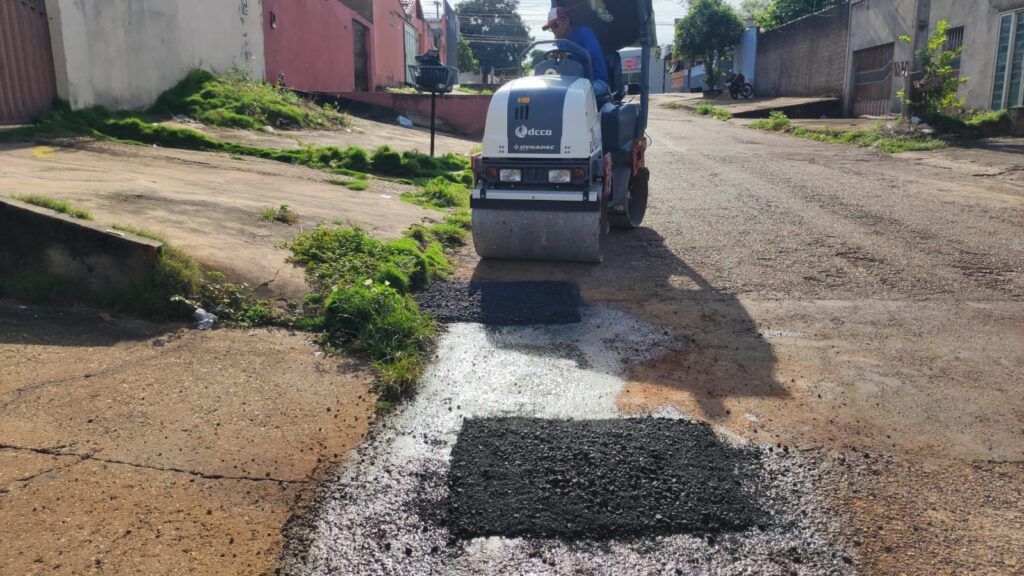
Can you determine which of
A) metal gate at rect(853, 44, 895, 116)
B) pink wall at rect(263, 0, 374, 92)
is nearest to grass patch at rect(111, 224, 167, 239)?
pink wall at rect(263, 0, 374, 92)

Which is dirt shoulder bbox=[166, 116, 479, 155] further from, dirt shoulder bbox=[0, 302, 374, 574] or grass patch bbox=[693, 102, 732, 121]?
grass patch bbox=[693, 102, 732, 121]

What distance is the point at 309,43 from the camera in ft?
64.5

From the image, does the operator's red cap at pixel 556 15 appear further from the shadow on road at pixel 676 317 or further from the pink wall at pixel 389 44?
the pink wall at pixel 389 44

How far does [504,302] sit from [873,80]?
2348cm

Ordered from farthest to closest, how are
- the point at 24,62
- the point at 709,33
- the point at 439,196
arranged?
1. the point at 709,33
2. the point at 439,196
3. the point at 24,62

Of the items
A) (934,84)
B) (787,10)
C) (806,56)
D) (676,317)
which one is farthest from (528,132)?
(787,10)

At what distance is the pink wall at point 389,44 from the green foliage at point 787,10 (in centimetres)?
1890

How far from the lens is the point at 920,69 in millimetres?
17266

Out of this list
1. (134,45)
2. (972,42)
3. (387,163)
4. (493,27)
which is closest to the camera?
(387,163)

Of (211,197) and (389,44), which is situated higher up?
(389,44)

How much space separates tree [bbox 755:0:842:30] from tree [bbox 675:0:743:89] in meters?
2.06

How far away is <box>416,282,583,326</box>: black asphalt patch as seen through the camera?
18.2 ft

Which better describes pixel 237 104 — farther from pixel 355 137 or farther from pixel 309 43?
pixel 309 43

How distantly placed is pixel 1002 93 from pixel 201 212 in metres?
17.9
